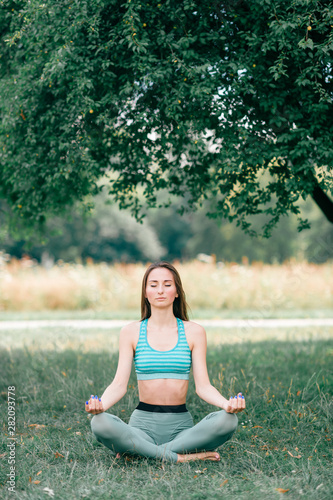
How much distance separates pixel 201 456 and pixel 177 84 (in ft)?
9.92

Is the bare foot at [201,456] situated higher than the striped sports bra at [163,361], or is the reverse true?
the striped sports bra at [163,361]

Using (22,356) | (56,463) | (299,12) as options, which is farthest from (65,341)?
(299,12)

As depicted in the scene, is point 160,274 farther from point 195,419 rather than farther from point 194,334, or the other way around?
point 195,419

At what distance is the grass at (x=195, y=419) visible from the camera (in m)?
3.36

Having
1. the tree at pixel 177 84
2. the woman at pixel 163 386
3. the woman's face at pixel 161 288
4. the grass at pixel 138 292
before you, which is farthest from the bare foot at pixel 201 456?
the grass at pixel 138 292

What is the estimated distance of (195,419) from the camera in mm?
4922

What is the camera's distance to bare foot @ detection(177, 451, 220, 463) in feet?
12.3

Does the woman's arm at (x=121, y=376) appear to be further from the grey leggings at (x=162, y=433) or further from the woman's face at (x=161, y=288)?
the woman's face at (x=161, y=288)

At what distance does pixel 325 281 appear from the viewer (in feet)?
51.6

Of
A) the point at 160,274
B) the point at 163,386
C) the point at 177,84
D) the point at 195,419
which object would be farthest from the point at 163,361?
the point at 177,84

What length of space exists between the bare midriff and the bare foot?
339mm

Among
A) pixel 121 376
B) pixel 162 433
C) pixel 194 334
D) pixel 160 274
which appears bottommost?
pixel 162 433

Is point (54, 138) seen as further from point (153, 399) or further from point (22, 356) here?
point (22, 356)

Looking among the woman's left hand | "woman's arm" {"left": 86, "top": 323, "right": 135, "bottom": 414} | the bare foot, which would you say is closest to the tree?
"woman's arm" {"left": 86, "top": 323, "right": 135, "bottom": 414}
